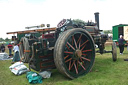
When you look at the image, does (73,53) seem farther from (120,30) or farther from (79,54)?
(120,30)

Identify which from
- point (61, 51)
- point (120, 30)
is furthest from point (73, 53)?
point (120, 30)

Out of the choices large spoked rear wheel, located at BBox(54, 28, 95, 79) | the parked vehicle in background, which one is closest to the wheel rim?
large spoked rear wheel, located at BBox(54, 28, 95, 79)

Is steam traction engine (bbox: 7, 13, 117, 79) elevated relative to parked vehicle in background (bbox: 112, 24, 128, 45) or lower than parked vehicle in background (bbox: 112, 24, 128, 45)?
lower

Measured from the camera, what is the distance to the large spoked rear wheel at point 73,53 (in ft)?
12.3

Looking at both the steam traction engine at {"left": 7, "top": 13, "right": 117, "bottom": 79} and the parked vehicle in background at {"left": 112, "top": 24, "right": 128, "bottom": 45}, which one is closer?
the steam traction engine at {"left": 7, "top": 13, "right": 117, "bottom": 79}

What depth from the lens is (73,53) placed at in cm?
417

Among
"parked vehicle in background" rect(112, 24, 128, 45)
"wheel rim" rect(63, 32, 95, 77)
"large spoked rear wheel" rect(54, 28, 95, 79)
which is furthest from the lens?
"parked vehicle in background" rect(112, 24, 128, 45)

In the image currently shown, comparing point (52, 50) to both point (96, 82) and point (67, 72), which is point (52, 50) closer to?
point (67, 72)

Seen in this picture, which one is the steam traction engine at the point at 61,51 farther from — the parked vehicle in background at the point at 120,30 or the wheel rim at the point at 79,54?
the parked vehicle in background at the point at 120,30

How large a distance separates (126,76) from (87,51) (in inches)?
59.7

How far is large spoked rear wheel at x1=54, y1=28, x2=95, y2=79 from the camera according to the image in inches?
148

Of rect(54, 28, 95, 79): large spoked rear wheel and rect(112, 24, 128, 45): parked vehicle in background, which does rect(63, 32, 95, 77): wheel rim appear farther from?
rect(112, 24, 128, 45): parked vehicle in background

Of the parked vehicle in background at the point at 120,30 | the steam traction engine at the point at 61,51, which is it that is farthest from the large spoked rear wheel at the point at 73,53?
the parked vehicle in background at the point at 120,30

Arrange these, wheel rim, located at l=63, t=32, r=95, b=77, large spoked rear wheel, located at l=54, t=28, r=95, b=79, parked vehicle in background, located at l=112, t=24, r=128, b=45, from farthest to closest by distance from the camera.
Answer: parked vehicle in background, located at l=112, t=24, r=128, b=45 < wheel rim, located at l=63, t=32, r=95, b=77 < large spoked rear wheel, located at l=54, t=28, r=95, b=79
